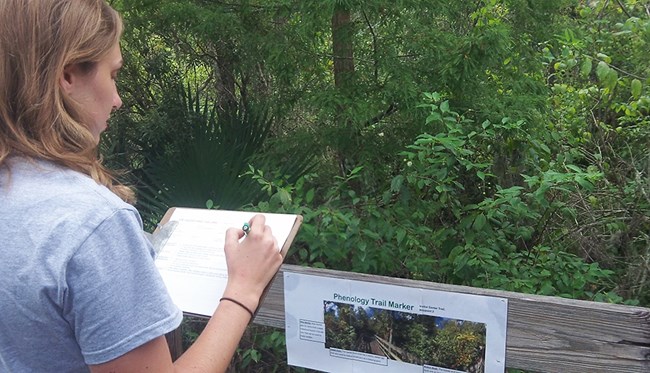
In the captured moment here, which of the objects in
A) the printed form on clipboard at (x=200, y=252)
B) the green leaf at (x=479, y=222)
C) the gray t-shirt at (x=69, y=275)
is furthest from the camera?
the green leaf at (x=479, y=222)

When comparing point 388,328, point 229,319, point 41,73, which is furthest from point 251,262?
point 388,328

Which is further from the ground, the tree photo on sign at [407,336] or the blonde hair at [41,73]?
the blonde hair at [41,73]

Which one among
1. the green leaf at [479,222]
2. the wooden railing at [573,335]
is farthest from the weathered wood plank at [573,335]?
the green leaf at [479,222]

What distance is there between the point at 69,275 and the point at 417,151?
2730mm

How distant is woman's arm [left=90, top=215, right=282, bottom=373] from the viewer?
1.11 metres

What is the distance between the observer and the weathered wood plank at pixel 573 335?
185cm

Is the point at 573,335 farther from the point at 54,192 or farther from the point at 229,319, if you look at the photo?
the point at 54,192

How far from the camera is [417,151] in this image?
3.59m

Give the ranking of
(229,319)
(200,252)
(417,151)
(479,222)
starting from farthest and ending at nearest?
1. (417,151)
2. (479,222)
3. (200,252)
4. (229,319)

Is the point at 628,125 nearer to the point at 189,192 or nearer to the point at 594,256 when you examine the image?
the point at 594,256

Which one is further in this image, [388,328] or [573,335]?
[388,328]

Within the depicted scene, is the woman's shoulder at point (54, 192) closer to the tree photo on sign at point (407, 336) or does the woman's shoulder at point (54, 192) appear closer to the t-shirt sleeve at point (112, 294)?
the t-shirt sleeve at point (112, 294)

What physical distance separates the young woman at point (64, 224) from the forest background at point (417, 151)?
157 centimetres

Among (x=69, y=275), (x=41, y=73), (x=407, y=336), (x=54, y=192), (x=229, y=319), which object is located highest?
(x=41, y=73)
